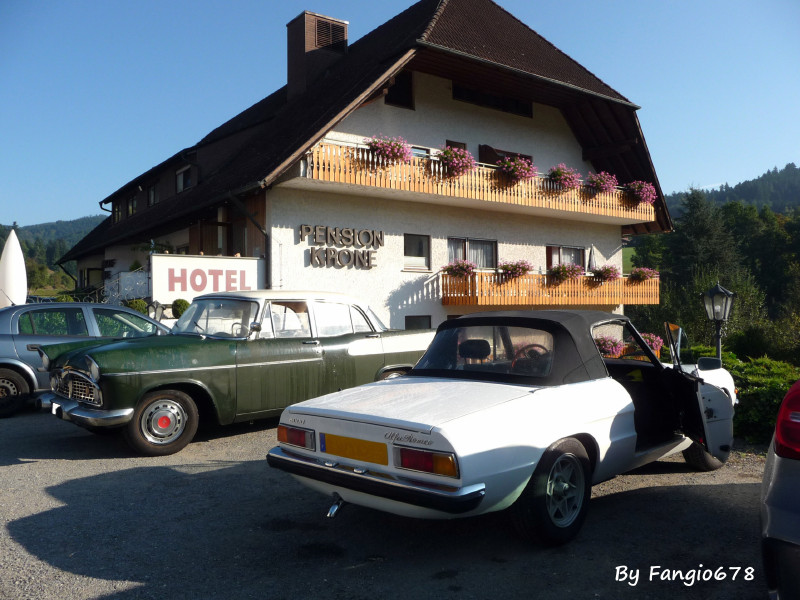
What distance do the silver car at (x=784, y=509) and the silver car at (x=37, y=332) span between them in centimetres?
841

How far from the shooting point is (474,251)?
2152cm

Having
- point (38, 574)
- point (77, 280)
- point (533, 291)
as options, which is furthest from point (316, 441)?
point (77, 280)

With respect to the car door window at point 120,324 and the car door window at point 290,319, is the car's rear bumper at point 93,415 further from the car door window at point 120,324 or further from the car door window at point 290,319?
the car door window at point 120,324

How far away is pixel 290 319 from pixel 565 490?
14.9ft

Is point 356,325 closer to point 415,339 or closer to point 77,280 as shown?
point 415,339

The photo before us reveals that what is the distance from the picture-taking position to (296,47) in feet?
76.7

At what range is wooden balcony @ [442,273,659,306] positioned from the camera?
789 inches

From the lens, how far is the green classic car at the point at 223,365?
660 cm

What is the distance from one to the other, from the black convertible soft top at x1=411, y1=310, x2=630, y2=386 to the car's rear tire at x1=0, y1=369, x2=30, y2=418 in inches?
281

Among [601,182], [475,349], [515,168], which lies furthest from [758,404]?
[601,182]

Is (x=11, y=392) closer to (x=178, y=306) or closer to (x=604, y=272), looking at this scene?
(x=178, y=306)

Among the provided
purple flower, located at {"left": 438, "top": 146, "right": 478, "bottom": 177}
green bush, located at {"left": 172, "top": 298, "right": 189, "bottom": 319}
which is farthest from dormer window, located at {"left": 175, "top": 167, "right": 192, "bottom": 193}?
purple flower, located at {"left": 438, "top": 146, "right": 478, "bottom": 177}

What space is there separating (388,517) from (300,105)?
1839 centimetres

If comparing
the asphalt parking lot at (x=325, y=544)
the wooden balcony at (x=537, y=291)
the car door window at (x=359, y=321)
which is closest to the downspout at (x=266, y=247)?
the wooden balcony at (x=537, y=291)
